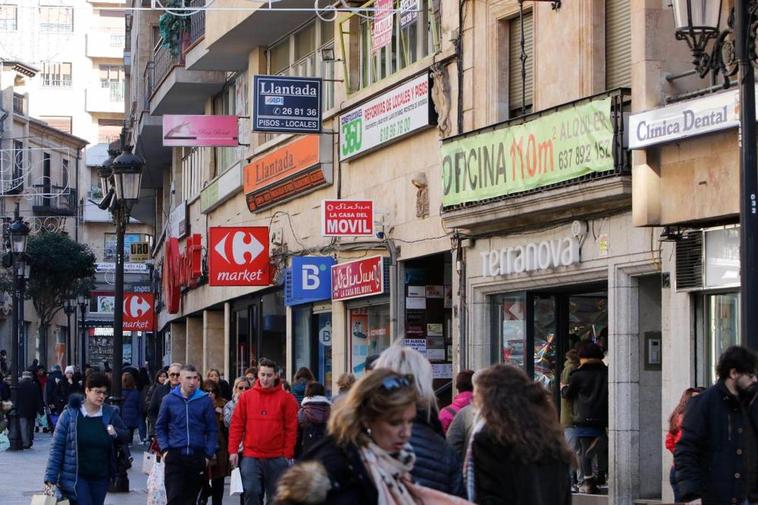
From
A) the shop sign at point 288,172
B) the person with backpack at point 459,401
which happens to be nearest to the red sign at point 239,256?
the shop sign at point 288,172

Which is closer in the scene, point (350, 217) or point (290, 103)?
point (350, 217)

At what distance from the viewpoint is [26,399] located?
35.8 m

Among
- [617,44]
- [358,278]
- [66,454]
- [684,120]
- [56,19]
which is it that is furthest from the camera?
[56,19]

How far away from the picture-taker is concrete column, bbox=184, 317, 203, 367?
4453cm

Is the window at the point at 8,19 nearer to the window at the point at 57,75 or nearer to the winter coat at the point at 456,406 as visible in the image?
the window at the point at 57,75

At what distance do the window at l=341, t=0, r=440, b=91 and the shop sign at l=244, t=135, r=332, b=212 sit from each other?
1378mm

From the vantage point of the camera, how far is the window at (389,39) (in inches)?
934

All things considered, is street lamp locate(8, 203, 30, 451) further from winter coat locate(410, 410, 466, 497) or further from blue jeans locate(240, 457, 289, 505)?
winter coat locate(410, 410, 466, 497)

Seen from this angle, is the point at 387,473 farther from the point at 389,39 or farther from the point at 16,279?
the point at 16,279

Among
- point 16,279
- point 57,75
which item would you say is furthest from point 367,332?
point 57,75

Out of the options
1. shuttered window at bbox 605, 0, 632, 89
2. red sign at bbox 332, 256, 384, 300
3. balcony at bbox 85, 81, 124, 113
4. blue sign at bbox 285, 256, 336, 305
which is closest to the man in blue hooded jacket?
shuttered window at bbox 605, 0, 632, 89

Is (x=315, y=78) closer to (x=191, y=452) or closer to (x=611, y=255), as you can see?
(x=611, y=255)

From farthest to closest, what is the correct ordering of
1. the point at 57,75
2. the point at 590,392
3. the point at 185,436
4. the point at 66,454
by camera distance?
the point at 57,75
the point at 590,392
the point at 185,436
the point at 66,454

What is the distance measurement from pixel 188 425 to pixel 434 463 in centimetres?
855
